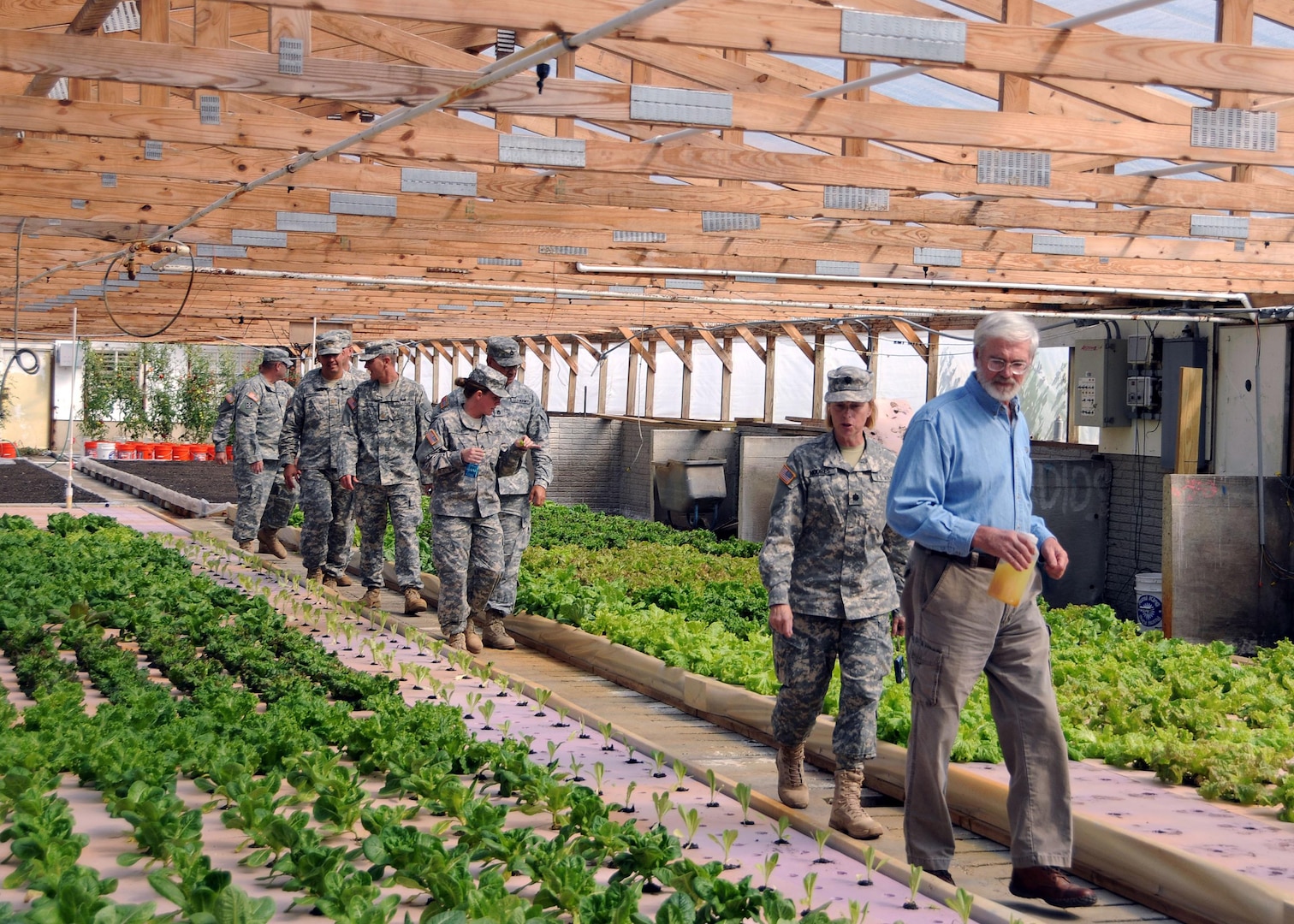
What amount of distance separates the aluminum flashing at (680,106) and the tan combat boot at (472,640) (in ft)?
11.3

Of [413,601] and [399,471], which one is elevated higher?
[399,471]

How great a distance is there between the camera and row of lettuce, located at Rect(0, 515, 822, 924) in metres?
3.49

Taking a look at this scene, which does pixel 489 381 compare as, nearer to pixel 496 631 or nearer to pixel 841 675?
pixel 496 631

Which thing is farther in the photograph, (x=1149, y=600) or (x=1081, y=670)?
(x=1149, y=600)

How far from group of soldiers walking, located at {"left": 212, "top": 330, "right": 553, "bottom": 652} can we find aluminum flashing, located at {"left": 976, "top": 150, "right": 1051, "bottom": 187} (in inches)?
114

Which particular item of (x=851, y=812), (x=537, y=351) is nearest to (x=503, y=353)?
(x=851, y=812)

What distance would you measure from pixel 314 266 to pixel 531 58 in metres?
9.72

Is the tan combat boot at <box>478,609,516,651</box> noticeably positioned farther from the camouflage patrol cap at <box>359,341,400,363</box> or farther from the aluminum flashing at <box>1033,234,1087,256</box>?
the aluminum flashing at <box>1033,234,1087,256</box>

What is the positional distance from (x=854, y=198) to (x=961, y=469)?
496 cm

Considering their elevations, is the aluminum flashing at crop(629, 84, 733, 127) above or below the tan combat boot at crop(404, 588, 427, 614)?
above

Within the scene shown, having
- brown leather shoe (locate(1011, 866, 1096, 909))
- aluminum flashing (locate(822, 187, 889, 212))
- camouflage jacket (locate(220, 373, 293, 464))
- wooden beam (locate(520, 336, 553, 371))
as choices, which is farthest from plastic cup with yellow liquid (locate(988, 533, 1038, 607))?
wooden beam (locate(520, 336, 553, 371))

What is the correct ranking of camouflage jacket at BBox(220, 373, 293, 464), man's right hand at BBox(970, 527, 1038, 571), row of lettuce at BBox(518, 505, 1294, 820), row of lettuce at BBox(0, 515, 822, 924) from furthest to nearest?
camouflage jacket at BBox(220, 373, 293, 464) → row of lettuce at BBox(518, 505, 1294, 820) → man's right hand at BBox(970, 527, 1038, 571) → row of lettuce at BBox(0, 515, 822, 924)

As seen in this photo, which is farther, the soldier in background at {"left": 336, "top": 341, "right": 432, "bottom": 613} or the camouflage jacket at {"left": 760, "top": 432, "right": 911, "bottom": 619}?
the soldier in background at {"left": 336, "top": 341, "right": 432, "bottom": 613}

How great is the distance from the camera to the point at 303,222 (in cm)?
1070
